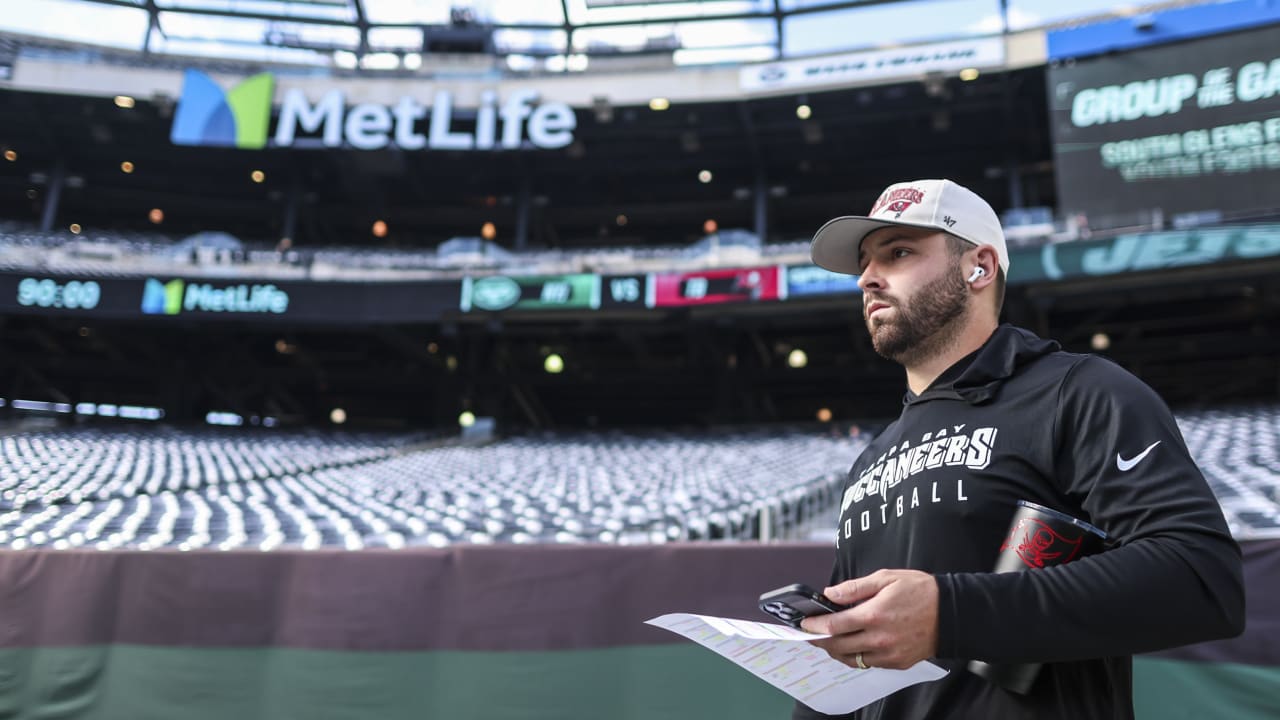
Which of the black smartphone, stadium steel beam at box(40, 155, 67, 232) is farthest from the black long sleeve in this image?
stadium steel beam at box(40, 155, 67, 232)

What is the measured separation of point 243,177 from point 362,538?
2622 cm

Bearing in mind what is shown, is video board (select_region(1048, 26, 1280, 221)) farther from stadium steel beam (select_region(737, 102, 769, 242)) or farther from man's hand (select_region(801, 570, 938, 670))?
man's hand (select_region(801, 570, 938, 670))

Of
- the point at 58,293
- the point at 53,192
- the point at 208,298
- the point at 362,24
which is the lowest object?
the point at 208,298

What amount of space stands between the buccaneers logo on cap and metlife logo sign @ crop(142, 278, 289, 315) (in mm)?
22783

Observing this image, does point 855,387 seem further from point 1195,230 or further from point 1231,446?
point 1231,446

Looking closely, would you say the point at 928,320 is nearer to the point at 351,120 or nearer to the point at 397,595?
the point at 397,595

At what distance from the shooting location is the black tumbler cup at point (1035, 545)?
53.1 inches

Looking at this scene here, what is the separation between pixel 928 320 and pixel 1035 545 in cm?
56

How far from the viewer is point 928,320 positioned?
1785 mm

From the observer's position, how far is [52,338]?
2841 cm

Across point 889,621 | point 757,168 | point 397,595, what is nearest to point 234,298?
point 757,168

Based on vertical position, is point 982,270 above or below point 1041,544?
above

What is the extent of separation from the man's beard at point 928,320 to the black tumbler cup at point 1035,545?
1.57 feet

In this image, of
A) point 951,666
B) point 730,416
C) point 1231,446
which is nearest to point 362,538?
point 951,666
